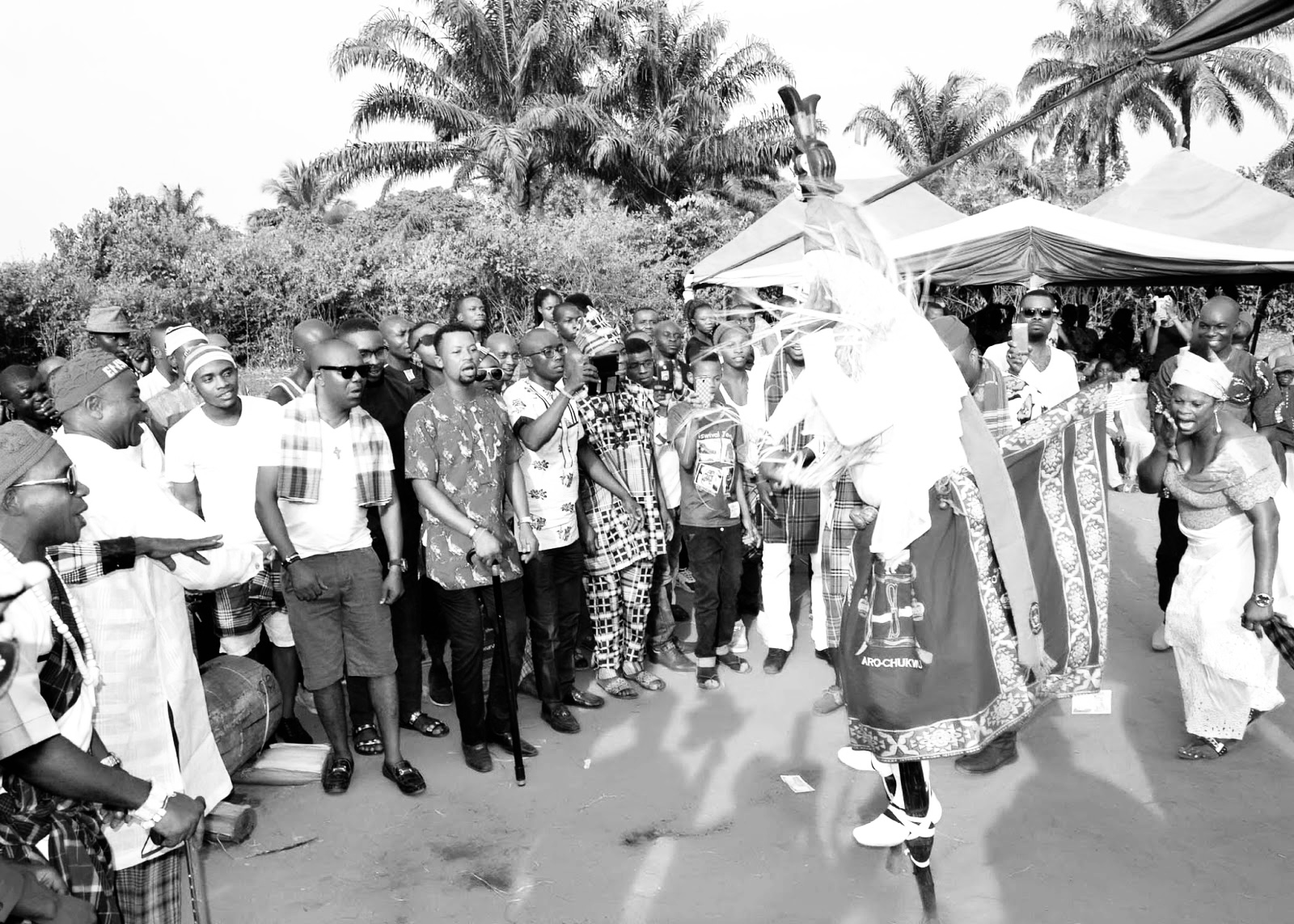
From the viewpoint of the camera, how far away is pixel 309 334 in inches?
203

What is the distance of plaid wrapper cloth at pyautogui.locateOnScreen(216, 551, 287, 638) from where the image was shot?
464 centimetres

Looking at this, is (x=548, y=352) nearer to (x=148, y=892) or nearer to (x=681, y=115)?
(x=148, y=892)

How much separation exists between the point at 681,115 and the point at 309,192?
20.3 metres

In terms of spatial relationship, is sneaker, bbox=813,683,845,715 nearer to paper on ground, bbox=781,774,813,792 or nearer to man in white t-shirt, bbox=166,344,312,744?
paper on ground, bbox=781,774,813,792

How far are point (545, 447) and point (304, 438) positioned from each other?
119 cm

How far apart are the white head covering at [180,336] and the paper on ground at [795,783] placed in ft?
12.1

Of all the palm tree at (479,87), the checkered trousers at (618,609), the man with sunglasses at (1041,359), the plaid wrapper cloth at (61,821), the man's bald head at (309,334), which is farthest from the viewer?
the palm tree at (479,87)

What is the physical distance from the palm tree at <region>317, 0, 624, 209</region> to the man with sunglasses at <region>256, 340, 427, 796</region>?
21.0m

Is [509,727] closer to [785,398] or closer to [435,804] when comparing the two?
[435,804]

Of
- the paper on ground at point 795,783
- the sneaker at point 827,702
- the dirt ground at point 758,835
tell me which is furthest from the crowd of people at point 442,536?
the paper on ground at point 795,783

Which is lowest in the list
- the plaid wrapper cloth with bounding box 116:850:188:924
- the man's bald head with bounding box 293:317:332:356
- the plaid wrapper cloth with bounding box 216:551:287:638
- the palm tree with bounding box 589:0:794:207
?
the plaid wrapper cloth with bounding box 116:850:188:924

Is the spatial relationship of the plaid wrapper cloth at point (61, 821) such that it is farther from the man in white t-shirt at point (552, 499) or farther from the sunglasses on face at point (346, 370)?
the man in white t-shirt at point (552, 499)

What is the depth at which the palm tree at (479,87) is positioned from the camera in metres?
24.7

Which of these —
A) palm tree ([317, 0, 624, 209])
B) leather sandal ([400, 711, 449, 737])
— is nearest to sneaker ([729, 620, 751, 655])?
leather sandal ([400, 711, 449, 737])
